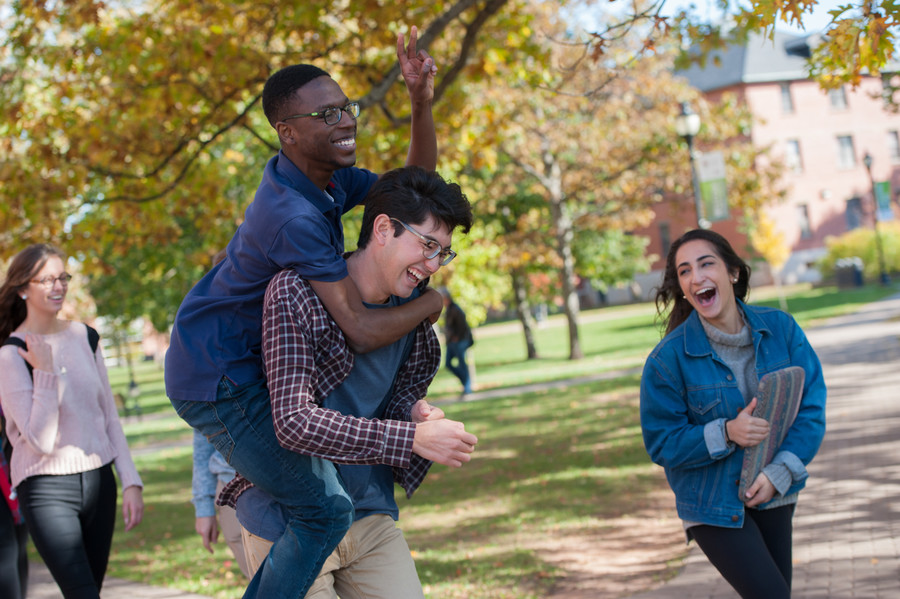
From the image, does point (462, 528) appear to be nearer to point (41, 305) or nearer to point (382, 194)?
point (41, 305)

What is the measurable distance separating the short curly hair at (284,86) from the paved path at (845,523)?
161 inches

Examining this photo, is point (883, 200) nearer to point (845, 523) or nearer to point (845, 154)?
point (845, 154)

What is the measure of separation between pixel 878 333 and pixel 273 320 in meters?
19.9

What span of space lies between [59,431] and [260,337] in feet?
7.68

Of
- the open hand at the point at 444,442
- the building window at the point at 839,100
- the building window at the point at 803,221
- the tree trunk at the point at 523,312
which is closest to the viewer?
the open hand at the point at 444,442

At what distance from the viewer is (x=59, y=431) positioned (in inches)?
175

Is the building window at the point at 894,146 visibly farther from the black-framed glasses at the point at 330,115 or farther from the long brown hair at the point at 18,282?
the black-framed glasses at the point at 330,115

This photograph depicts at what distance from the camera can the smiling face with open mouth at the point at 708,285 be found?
12.4ft

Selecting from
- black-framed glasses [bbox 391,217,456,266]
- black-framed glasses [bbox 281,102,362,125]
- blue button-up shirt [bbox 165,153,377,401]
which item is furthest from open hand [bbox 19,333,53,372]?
black-framed glasses [bbox 391,217,456,266]

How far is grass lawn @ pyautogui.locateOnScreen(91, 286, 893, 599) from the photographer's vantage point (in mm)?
6809

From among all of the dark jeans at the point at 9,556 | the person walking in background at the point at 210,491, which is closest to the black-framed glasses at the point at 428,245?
the person walking in background at the point at 210,491

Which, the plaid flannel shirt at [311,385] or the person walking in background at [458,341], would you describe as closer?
the plaid flannel shirt at [311,385]

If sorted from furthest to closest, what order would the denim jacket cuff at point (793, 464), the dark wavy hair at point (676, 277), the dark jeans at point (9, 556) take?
the dark jeans at point (9, 556), the dark wavy hair at point (676, 277), the denim jacket cuff at point (793, 464)

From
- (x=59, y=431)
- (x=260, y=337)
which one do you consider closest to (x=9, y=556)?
(x=59, y=431)
